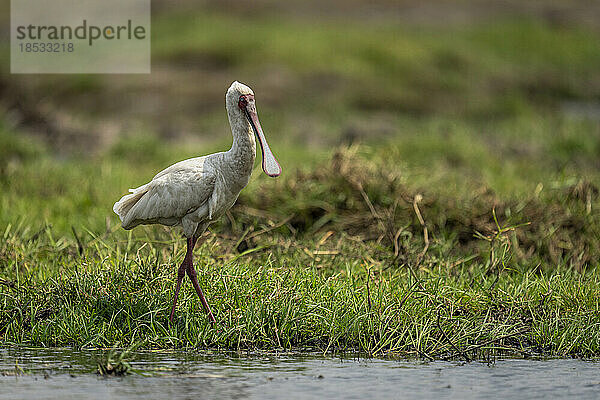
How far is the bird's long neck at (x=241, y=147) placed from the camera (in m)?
6.23

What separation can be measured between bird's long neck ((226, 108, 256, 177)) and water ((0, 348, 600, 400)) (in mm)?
1158

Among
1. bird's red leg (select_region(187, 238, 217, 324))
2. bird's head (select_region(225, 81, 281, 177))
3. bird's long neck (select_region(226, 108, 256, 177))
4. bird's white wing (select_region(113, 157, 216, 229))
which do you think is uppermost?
bird's head (select_region(225, 81, 281, 177))

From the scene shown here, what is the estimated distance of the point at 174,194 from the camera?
632 cm

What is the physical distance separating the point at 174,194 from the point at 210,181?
9.7 inches

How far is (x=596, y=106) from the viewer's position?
2383 centimetres

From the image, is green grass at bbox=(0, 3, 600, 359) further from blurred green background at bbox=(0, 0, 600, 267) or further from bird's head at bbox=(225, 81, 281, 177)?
bird's head at bbox=(225, 81, 281, 177)

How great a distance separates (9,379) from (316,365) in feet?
5.32

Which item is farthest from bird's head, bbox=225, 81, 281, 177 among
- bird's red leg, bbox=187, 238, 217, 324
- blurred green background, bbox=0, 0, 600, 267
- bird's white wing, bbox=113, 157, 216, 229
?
blurred green background, bbox=0, 0, 600, 267

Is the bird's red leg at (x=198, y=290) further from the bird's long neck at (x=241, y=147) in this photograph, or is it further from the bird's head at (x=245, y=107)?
the bird's head at (x=245, y=107)

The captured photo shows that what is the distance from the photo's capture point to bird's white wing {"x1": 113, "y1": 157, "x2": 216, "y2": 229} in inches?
247

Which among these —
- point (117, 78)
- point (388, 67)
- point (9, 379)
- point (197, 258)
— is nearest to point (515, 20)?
point (388, 67)

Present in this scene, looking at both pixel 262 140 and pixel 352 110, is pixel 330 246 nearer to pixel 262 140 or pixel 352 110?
pixel 262 140

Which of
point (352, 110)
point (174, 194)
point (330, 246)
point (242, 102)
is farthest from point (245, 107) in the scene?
point (352, 110)

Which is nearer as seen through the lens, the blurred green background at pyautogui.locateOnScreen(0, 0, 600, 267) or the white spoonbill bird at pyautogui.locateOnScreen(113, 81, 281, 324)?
the white spoonbill bird at pyautogui.locateOnScreen(113, 81, 281, 324)
